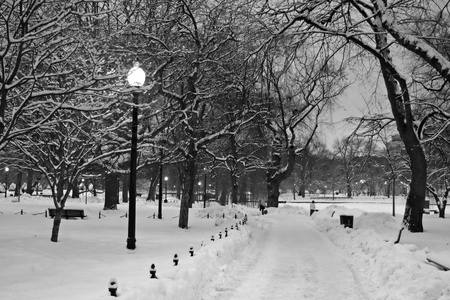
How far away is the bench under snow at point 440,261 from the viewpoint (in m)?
7.49

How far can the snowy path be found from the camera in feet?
25.0

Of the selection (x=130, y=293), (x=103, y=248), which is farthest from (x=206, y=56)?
(x=130, y=293)

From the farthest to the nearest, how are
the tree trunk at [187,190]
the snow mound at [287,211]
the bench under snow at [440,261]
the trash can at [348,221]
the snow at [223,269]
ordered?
the snow mound at [287,211]
the tree trunk at [187,190]
the trash can at [348,221]
the bench under snow at [440,261]
the snow at [223,269]

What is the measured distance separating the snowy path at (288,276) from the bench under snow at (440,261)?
1600 mm

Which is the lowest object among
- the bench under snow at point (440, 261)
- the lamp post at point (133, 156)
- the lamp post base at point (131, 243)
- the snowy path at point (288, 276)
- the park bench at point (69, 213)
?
the snowy path at point (288, 276)

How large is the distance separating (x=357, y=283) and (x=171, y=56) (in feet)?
37.6

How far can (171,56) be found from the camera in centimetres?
1606

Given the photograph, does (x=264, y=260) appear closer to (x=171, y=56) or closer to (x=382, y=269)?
(x=382, y=269)

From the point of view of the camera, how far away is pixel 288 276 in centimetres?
917

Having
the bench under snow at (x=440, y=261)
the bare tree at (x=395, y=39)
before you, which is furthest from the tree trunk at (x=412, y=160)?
the bench under snow at (x=440, y=261)

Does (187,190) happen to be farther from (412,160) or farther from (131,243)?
(412,160)

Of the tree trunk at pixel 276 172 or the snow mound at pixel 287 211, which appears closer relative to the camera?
→ the tree trunk at pixel 276 172

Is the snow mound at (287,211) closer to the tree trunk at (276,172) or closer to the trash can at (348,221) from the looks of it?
the tree trunk at (276,172)

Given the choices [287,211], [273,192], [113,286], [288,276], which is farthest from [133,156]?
[287,211]
